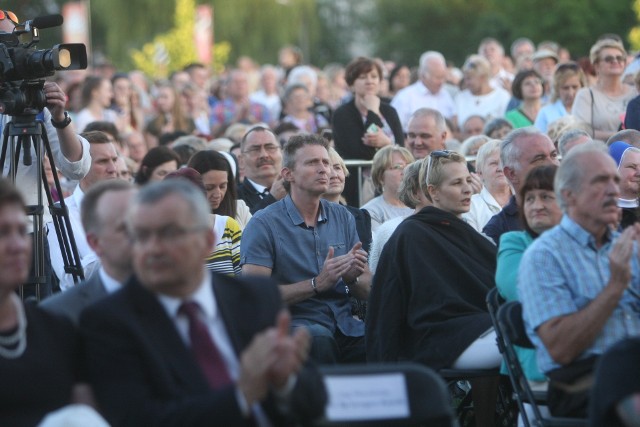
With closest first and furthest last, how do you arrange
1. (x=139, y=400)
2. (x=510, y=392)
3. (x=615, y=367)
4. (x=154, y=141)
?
(x=139, y=400) → (x=615, y=367) → (x=510, y=392) → (x=154, y=141)

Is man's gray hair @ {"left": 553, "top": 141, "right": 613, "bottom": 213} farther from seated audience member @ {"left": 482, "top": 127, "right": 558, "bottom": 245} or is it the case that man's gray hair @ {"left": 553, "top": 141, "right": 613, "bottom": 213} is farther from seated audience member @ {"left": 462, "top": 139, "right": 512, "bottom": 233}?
seated audience member @ {"left": 462, "top": 139, "right": 512, "bottom": 233}

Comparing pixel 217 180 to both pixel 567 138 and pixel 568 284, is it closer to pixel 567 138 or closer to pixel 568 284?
pixel 567 138

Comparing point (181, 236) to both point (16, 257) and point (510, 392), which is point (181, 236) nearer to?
point (16, 257)

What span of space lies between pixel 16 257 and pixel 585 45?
35636 millimetres

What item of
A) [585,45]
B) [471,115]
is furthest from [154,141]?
[585,45]

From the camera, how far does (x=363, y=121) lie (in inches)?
455

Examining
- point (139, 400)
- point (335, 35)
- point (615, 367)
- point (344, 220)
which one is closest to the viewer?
point (139, 400)

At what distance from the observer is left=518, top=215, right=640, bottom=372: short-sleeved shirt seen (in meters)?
5.19

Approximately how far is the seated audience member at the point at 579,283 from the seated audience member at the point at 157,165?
14.7 ft

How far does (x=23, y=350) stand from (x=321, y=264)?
340 cm

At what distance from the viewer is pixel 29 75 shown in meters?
6.72

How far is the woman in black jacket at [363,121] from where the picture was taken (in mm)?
11352

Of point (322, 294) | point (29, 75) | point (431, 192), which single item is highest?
point (29, 75)

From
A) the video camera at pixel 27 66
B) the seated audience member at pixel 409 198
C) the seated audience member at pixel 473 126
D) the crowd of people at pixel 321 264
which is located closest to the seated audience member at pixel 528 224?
the crowd of people at pixel 321 264
